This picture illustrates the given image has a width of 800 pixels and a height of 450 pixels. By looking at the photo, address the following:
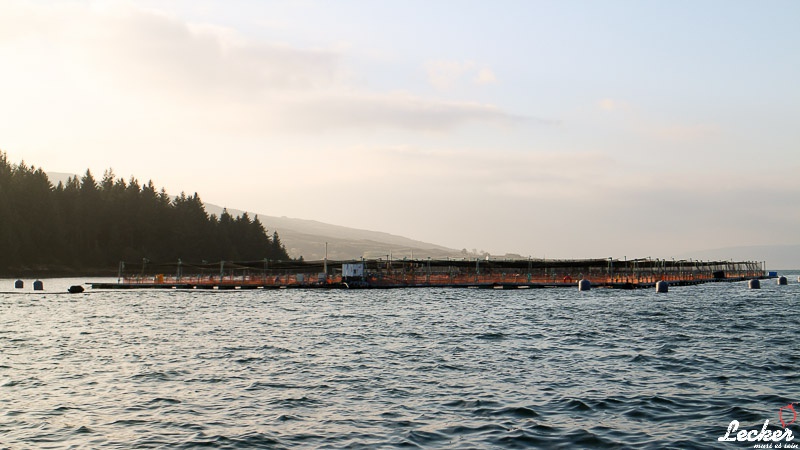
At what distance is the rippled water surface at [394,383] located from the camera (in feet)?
64.8

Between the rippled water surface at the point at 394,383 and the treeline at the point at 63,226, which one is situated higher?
the treeline at the point at 63,226

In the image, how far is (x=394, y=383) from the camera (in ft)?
90.5

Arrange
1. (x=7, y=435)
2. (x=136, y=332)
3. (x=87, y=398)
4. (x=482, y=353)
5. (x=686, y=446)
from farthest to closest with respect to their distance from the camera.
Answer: (x=136, y=332)
(x=482, y=353)
(x=87, y=398)
(x=7, y=435)
(x=686, y=446)

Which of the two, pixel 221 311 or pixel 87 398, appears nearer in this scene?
pixel 87 398

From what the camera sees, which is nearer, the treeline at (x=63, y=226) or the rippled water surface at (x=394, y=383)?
the rippled water surface at (x=394, y=383)

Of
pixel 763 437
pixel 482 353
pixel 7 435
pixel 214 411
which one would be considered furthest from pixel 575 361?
pixel 7 435

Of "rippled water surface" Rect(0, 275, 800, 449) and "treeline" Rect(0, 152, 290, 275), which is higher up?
"treeline" Rect(0, 152, 290, 275)

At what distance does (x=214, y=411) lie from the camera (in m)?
22.8

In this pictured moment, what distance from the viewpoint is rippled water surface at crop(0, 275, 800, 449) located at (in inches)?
778

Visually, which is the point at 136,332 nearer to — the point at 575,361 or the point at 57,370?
the point at 57,370

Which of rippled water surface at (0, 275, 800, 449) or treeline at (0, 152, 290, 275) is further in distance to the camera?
treeline at (0, 152, 290, 275)

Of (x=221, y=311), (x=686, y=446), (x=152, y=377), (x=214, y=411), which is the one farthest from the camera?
(x=221, y=311)

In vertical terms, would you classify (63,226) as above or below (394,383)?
above

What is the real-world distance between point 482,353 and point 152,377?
16.5 meters
